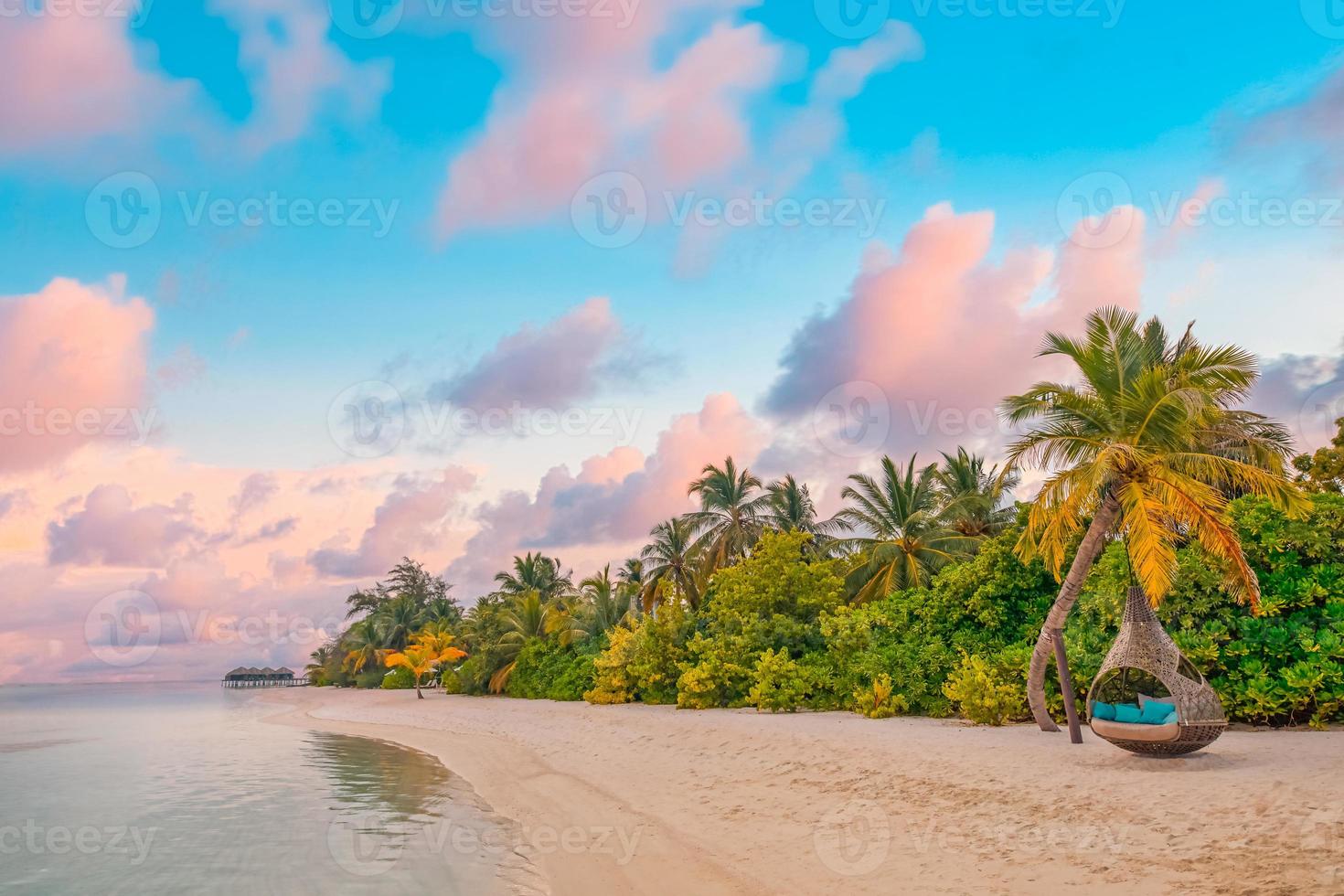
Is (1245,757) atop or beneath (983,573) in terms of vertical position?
beneath

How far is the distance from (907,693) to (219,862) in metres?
14.5

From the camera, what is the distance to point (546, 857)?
38.3ft

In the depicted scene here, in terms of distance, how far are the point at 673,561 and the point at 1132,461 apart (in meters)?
29.6

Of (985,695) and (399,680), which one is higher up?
(985,695)

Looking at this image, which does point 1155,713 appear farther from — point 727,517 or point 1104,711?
point 727,517

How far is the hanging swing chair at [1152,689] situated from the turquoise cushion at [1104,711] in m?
0.08

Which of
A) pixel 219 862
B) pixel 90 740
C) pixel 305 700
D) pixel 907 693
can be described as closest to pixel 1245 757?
pixel 907 693

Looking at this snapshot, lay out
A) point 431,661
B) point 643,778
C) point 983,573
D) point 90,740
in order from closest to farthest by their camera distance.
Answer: point 643,778 → point 983,573 → point 90,740 → point 431,661

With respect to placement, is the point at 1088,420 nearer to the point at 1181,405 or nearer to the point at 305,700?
the point at 1181,405

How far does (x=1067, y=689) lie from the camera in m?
14.5

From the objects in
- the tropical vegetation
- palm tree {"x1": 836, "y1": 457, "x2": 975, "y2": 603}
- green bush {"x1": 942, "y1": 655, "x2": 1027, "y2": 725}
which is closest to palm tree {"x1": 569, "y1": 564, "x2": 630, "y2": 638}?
the tropical vegetation

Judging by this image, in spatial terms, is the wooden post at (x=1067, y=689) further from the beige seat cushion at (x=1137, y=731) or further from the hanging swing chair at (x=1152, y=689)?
the beige seat cushion at (x=1137, y=731)

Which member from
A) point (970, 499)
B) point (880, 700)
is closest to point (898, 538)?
point (970, 499)

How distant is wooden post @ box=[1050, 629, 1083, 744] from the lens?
46.4 ft
